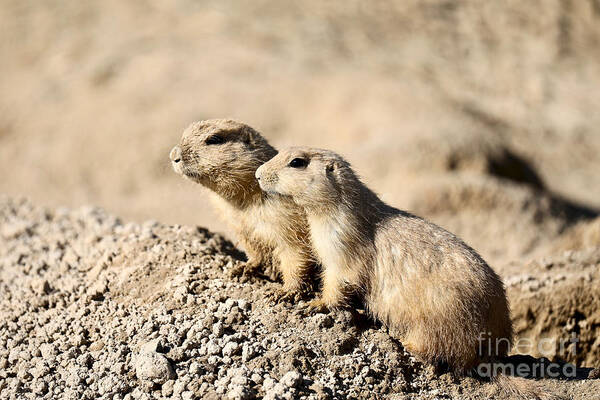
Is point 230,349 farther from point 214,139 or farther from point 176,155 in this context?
point 214,139

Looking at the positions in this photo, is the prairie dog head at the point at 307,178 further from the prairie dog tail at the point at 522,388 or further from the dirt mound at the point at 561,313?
the dirt mound at the point at 561,313

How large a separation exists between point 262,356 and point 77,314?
172cm

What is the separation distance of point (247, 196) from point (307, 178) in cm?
60

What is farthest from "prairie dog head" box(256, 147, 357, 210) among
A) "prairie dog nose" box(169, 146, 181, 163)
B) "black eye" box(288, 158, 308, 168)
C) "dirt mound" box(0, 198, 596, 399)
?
"dirt mound" box(0, 198, 596, 399)

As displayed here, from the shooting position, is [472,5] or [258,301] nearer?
[258,301]

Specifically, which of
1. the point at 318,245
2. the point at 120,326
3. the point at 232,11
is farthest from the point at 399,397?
the point at 232,11

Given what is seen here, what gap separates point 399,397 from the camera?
197 inches

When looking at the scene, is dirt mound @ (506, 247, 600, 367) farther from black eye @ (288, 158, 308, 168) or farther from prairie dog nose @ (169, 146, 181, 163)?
prairie dog nose @ (169, 146, 181, 163)

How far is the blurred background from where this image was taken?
46.9 feet

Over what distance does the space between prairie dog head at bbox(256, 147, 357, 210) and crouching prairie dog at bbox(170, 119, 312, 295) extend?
20 cm

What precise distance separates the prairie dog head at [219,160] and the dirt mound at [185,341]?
757mm

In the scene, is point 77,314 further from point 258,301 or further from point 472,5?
point 472,5

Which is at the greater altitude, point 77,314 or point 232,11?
point 232,11

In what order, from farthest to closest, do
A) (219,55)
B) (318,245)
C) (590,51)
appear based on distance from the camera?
(590,51), (219,55), (318,245)
